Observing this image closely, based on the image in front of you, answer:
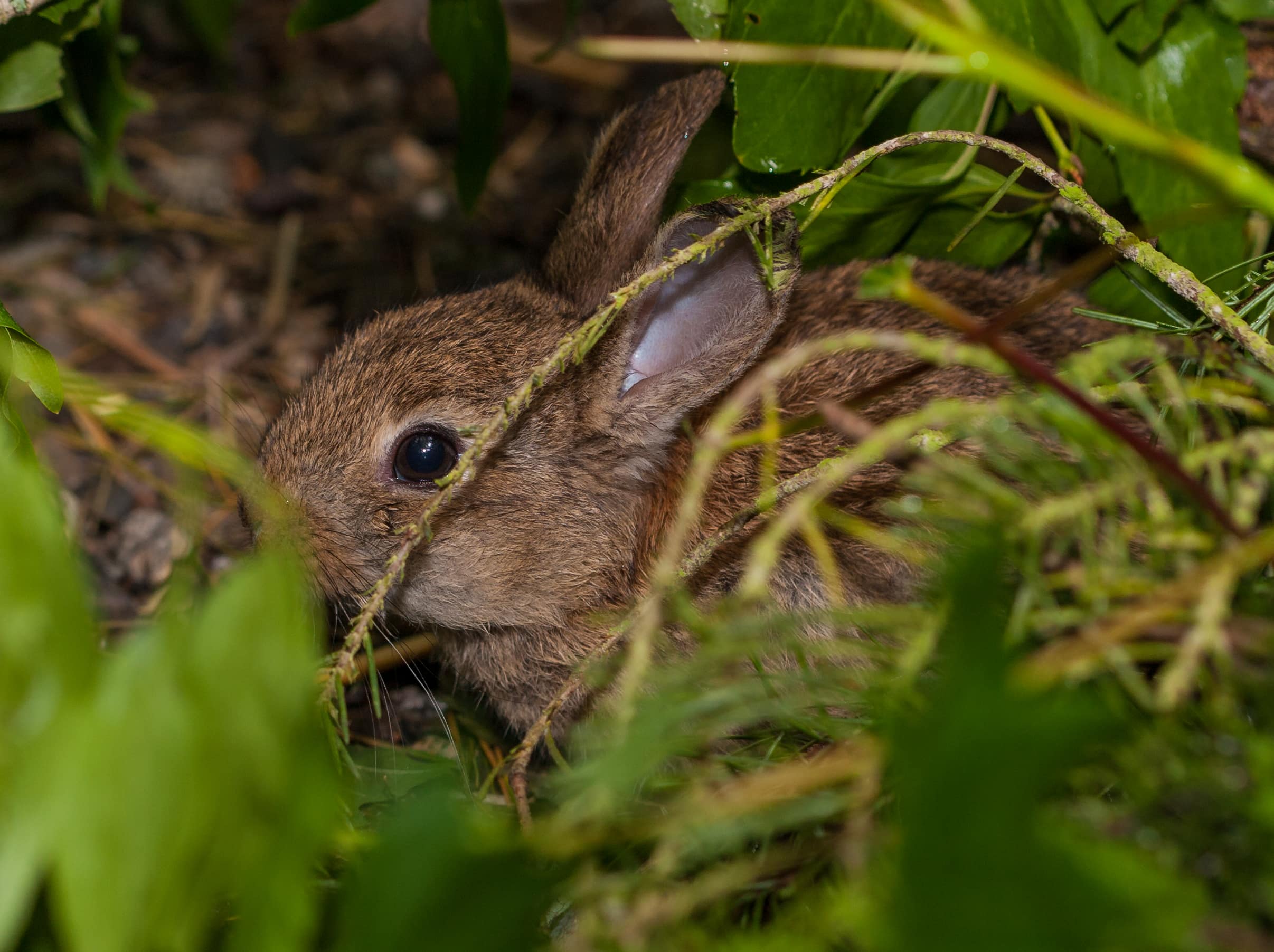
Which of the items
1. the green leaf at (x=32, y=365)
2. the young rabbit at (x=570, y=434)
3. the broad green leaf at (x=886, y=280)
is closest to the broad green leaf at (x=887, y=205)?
the young rabbit at (x=570, y=434)

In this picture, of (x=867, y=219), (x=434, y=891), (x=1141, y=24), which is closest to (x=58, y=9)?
(x=867, y=219)

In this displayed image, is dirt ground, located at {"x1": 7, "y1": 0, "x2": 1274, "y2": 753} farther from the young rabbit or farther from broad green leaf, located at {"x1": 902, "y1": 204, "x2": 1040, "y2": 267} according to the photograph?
broad green leaf, located at {"x1": 902, "y1": 204, "x2": 1040, "y2": 267}

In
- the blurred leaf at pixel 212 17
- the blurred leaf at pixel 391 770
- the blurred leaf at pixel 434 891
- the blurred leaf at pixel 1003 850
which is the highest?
the blurred leaf at pixel 212 17

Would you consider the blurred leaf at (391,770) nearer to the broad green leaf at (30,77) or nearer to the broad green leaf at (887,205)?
the broad green leaf at (887,205)

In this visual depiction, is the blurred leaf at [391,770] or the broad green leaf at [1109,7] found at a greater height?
the broad green leaf at [1109,7]

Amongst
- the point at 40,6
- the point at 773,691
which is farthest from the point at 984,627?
the point at 40,6

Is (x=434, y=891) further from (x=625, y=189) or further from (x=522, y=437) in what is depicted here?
(x=625, y=189)
